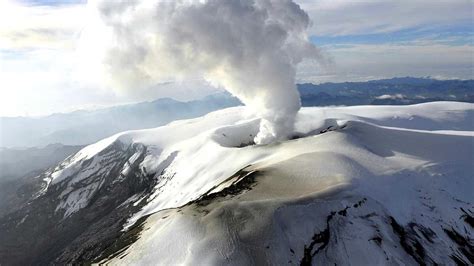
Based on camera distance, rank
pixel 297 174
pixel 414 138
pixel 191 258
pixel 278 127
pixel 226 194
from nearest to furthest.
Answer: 1. pixel 191 258
2. pixel 226 194
3. pixel 297 174
4. pixel 414 138
5. pixel 278 127

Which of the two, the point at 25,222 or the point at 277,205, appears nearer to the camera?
the point at 277,205

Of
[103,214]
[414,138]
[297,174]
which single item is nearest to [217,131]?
[103,214]

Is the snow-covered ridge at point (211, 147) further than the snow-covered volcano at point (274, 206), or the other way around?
the snow-covered ridge at point (211, 147)

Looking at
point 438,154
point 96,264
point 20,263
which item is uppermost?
point 96,264

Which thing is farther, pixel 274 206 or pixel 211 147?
pixel 211 147

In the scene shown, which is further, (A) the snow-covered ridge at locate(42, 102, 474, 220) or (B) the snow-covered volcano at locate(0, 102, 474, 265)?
(A) the snow-covered ridge at locate(42, 102, 474, 220)

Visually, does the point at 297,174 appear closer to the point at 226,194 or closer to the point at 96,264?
the point at 226,194

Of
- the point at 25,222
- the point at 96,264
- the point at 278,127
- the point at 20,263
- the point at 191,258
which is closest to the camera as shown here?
the point at 191,258

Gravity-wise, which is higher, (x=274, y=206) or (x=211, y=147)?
(x=274, y=206)
